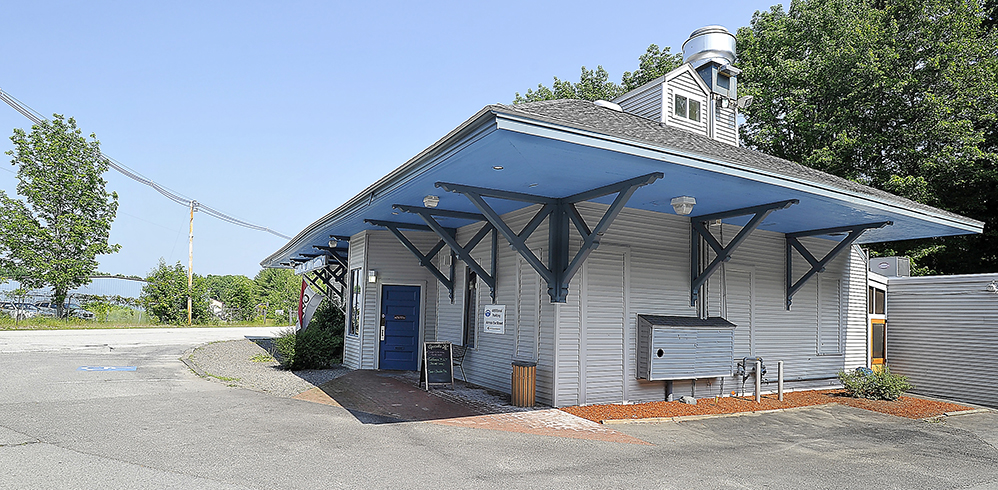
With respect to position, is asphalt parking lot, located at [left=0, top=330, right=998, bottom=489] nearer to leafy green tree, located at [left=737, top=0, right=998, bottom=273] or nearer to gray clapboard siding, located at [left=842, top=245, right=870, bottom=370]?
gray clapboard siding, located at [left=842, top=245, right=870, bottom=370]

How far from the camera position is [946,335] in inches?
467

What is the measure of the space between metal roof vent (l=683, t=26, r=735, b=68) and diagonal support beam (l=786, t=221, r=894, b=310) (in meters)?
4.14

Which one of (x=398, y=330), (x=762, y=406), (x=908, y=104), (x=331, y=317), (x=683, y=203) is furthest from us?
(x=908, y=104)

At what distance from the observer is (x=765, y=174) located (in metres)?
7.11

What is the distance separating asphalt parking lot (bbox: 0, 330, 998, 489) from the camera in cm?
507

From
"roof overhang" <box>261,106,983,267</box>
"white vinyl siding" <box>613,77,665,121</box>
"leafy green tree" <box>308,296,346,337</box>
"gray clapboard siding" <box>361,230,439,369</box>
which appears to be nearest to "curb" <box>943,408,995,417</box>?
"roof overhang" <box>261,106,983,267</box>

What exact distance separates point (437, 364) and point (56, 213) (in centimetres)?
2787

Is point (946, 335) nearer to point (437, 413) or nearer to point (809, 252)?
point (809, 252)

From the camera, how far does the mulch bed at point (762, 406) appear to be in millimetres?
8344

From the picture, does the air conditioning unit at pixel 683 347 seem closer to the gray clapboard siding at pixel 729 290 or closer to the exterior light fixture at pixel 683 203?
the gray clapboard siding at pixel 729 290

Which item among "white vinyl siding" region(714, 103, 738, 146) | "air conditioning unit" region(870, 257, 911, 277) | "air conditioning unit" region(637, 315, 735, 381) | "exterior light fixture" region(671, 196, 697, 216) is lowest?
"air conditioning unit" region(637, 315, 735, 381)

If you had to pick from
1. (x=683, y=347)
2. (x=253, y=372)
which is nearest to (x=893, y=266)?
(x=683, y=347)

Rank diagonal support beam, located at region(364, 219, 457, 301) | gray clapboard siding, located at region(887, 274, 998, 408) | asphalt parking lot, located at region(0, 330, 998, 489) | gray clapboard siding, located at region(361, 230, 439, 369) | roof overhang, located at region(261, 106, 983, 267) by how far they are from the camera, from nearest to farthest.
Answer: asphalt parking lot, located at region(0, 330, 998, 489) < roof overhang, located at region(261, 106, 983, 267) < gray clapboard siding, located at region(887, 274, 998, 408) < diagonal support beam, located at region(364, 219, 457, 301) < gray clapboard siding, located at region(361, 230, 439, 369)

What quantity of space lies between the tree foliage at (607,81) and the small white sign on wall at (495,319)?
16.3 metres
